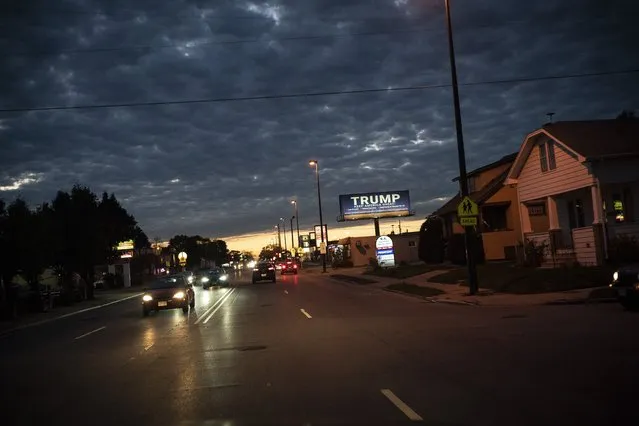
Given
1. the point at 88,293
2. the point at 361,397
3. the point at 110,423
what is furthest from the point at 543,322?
the point at 88,293

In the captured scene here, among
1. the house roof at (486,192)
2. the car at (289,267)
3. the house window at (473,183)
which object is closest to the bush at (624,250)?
the house roof at (486,192)

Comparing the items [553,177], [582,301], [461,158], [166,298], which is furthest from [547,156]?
[166,298]

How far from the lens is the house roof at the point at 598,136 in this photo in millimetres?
27375

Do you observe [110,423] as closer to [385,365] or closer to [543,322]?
[385,365]

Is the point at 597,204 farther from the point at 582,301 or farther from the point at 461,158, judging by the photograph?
the point at 582,301

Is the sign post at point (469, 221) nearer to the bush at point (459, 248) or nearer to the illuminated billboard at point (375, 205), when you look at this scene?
the bush at point (459, 248)

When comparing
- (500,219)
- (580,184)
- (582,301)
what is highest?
(580,184)

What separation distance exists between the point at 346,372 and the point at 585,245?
68.5ft

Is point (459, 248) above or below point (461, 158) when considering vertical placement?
below

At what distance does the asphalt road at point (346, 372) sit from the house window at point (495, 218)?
28.2 meters

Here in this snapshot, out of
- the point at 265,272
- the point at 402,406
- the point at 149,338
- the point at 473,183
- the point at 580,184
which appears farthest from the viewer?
the point at 473,183

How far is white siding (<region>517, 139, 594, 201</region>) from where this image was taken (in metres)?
28.5

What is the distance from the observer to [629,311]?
54.8 feet

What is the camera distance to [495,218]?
4738 centimetres
